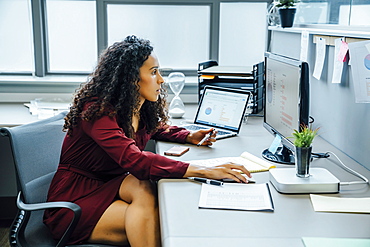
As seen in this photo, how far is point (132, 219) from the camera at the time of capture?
158 cm

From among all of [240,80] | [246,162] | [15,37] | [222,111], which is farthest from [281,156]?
[15,37]

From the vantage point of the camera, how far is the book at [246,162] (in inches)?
68.5

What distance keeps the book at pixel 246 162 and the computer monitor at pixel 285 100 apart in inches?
2.5

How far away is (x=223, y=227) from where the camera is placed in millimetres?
1228

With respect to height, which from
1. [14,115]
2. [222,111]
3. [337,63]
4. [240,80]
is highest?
[337,63]

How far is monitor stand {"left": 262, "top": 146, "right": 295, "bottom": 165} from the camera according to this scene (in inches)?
71.4

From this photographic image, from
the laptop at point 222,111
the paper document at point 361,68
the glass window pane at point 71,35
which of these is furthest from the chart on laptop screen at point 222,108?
the glass window pane at point 71,35

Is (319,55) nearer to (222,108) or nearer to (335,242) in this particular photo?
(222,108)

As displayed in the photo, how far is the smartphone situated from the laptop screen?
0.36m

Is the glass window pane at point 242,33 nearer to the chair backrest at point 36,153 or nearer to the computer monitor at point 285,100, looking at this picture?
the computer monitor at point 285,100

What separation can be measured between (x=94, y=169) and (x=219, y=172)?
518mm

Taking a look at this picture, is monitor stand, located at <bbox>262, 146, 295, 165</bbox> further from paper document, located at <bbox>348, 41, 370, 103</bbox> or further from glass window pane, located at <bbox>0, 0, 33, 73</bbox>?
glass window pane, located at <bbox>0, 0, 33, 73</bbox>

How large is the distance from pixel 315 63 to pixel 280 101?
41 cm

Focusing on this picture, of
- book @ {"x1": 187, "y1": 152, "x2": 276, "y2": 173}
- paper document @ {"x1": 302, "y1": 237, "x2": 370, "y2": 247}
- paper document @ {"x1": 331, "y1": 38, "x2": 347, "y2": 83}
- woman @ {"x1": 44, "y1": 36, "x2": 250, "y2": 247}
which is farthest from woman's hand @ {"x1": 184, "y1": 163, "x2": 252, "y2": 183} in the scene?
paper document @ {"x1": 331, "y1": 38, "x2": 347, "y2": 83}
